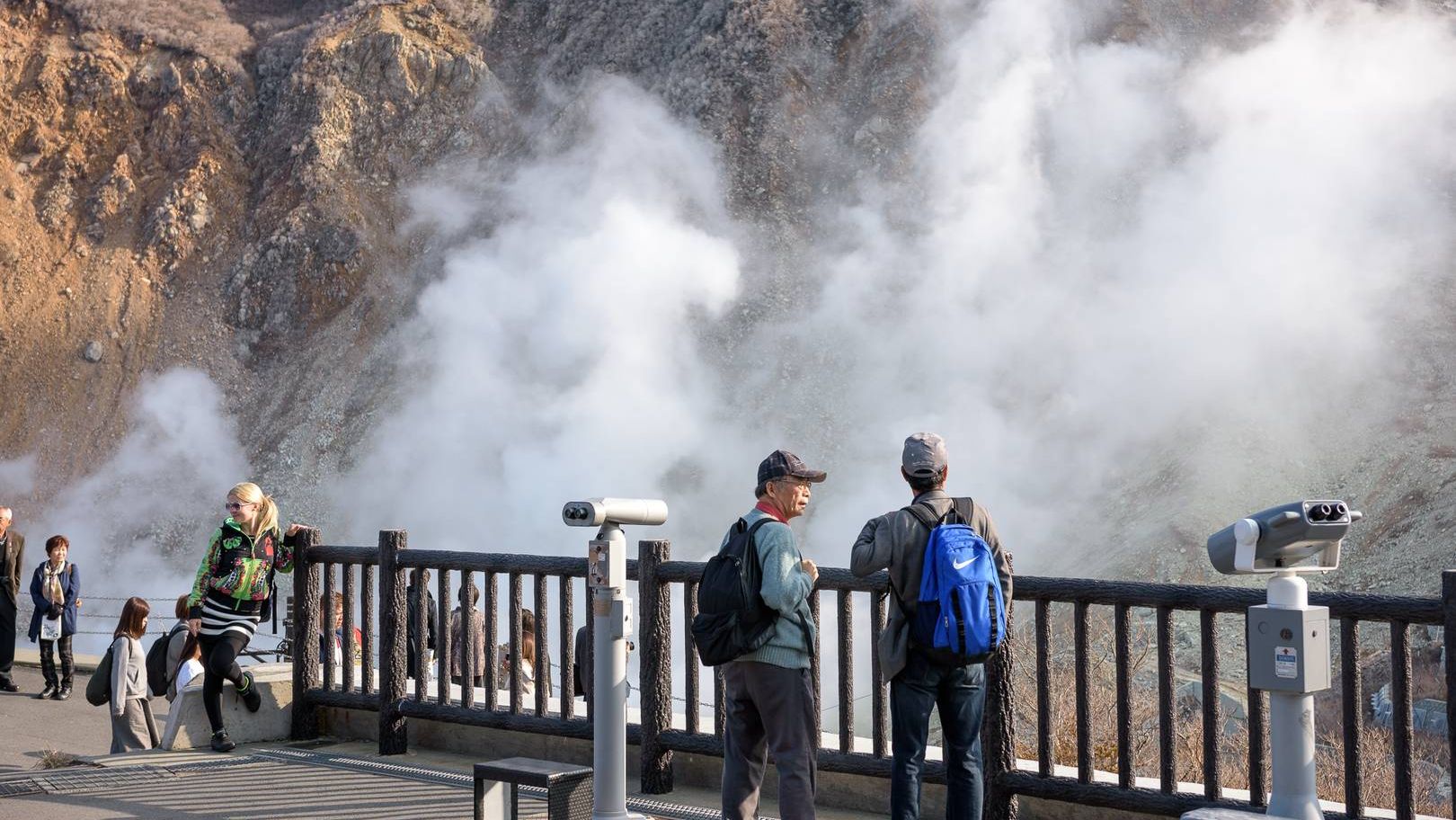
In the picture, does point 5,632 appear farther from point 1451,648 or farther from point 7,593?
point 1451,648

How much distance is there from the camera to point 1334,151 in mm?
25891

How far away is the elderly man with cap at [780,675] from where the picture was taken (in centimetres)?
512

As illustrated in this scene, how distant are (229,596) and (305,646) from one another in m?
0.69

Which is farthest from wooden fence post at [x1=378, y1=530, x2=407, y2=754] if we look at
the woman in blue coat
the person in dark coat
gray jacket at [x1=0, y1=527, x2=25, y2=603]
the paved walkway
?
gray jacket at [x1=0, y1=527, x2=25, y2=603]

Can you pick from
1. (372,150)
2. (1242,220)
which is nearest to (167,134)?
(372,150)

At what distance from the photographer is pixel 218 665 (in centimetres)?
809

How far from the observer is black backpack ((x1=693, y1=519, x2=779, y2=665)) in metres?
5.12

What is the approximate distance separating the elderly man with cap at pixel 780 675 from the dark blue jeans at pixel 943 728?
1.12 feet

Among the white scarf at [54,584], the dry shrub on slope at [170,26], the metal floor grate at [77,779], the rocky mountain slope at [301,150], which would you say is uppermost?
the dry shrub on slope at [170,26]

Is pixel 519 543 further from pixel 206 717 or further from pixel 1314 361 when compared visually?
pixel 206 717

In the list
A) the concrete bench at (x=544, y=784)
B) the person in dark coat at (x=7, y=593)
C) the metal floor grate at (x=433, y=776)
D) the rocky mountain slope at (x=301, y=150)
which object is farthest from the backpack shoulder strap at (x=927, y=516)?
the rocky mountain slope at (x=301, y=150)

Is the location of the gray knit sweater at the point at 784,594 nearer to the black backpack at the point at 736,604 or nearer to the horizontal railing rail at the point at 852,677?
the black backpack at the point at 736,604

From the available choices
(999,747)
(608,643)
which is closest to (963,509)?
(999,747)

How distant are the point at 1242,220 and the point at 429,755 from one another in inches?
829
